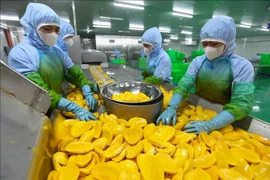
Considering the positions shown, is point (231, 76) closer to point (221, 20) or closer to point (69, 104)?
point (221, 20)

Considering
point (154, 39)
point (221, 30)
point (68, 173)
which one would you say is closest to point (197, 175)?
point (68, 173)

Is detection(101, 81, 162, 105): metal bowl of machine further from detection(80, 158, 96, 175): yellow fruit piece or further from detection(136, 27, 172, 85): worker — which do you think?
detection(80, 158, 96, 175): yellow fruit piece

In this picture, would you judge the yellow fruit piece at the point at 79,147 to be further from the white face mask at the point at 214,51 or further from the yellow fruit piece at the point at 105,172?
the white face mask at the point at 214,51

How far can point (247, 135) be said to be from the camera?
0.86m

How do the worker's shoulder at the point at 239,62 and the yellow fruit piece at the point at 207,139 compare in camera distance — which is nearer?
the yellow fruit piece at the point at 207,139

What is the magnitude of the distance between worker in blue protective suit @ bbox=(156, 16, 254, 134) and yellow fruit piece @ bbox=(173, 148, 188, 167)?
233mm

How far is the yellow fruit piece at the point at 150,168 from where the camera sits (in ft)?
1.80

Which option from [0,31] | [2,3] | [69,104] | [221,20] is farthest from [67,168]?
[0,31]

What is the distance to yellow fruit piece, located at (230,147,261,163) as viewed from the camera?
67 centimetres

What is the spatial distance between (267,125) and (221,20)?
2.51 feet

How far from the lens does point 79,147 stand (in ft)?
2.21

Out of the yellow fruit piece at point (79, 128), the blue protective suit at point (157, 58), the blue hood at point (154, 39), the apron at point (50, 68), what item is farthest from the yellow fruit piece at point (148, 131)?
the blue hood at point (154, 39)

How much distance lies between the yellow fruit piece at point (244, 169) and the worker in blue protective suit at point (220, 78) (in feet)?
0.84

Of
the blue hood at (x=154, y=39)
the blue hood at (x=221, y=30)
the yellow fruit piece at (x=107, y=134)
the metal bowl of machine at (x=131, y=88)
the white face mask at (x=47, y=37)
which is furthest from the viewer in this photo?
the blue hood at (x=154, y=39)
